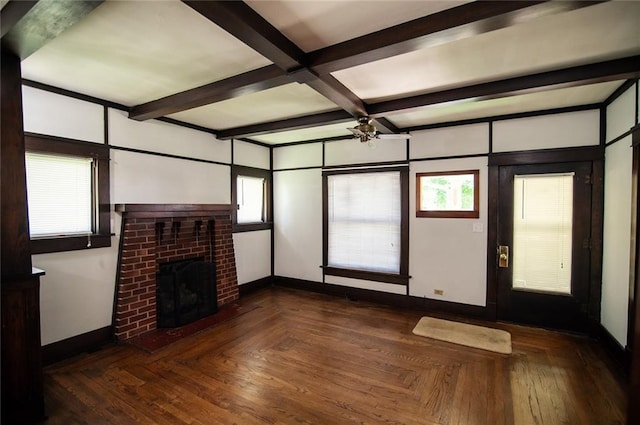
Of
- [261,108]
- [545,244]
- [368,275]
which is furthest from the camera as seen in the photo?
[368,275]

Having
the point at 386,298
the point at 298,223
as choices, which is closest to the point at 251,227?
the point at 298,223

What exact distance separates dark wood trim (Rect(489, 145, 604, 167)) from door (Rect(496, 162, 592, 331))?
7 centimetres

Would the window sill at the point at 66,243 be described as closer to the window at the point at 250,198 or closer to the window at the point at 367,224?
A: the window at the point at 250,198

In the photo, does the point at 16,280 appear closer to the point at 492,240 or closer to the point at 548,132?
the point at 492,240

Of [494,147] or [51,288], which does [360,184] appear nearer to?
[494,147]

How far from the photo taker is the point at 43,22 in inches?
69.7

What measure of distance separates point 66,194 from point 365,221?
387cm

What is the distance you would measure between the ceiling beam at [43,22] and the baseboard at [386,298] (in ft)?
14.8

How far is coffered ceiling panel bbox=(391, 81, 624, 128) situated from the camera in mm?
3066

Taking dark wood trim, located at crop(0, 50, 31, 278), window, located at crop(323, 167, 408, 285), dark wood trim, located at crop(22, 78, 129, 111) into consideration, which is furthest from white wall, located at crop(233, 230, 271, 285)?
dark wood trim, located at crop(0, 50, 31, 278)

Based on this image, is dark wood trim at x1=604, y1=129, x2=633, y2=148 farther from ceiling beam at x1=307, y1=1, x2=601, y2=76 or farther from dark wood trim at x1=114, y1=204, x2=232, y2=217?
dark wood trim at x1=114, y1=204, x2=232, y2=217

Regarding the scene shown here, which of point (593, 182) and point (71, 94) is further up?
point (71, 94)

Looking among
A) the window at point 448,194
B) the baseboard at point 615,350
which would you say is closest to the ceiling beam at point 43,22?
the window at point 448,194

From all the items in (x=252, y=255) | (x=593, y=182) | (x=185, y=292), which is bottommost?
(x=185, y=292)
